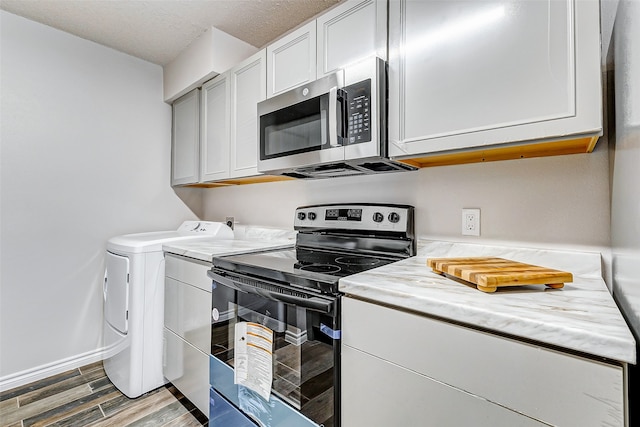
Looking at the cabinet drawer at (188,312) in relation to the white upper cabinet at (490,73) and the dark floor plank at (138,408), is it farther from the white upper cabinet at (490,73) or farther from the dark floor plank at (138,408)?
the white upper cabinet at (490,73)

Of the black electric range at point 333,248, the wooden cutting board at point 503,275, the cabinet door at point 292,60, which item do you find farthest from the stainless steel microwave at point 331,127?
the wooden cutting board at point 503,275

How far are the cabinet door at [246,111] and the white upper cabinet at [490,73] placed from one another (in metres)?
0.92

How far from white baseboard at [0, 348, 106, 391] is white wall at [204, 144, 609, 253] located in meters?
2.27

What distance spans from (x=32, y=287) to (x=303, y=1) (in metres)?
2.62

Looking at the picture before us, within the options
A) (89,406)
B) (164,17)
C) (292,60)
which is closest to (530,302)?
(292,60)

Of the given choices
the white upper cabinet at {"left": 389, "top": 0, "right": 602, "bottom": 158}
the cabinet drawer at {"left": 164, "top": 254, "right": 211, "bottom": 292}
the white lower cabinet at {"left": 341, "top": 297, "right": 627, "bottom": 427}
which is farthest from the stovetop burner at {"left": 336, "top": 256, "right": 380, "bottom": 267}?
the cabinet drawer at {"left": 164, "top": 254, "right": 211, "bottom": 292}

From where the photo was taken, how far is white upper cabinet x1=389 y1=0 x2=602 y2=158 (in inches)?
35.0

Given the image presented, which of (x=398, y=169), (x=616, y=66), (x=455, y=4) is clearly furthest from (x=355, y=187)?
(x=616, y=66)

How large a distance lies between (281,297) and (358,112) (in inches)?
33.0

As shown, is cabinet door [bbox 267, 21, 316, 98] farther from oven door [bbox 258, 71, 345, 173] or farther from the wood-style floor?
the wood-style floor

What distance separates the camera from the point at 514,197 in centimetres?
125

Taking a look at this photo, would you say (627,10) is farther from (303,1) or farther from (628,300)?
(303,1)

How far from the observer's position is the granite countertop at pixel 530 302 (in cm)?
61

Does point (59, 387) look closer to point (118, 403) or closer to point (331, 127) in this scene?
point (118, 403)
